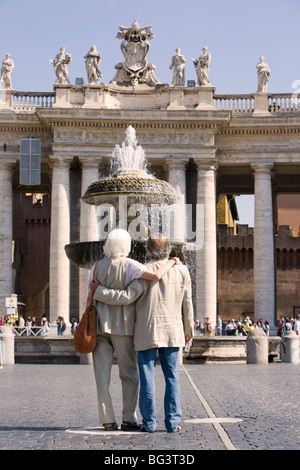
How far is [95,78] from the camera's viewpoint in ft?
145

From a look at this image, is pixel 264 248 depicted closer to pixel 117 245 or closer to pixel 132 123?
pixel 132 123

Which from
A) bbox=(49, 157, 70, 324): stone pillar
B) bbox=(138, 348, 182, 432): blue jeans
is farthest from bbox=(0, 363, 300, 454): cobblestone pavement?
bbox=(49, 157, 70, 324): stone pillar

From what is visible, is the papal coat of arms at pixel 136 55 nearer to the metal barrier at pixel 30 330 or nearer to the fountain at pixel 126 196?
the metal barrier at pixel 30 330

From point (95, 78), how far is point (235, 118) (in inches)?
261

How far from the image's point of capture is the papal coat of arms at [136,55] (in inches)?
1804

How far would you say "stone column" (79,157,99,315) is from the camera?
4238 cm

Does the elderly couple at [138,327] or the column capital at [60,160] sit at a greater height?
the column capital at [60,160]

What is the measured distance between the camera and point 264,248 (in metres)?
43.9

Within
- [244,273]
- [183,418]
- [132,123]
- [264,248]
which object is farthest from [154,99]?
[183,418]

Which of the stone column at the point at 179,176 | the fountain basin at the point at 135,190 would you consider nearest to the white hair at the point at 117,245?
the fountain basin at the point at 135,190

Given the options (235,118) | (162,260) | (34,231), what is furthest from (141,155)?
(162,260)

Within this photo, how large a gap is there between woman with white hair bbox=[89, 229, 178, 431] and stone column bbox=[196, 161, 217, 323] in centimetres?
3279

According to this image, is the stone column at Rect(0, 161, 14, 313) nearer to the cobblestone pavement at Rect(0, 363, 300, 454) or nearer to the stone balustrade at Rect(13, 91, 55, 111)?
the stone balustrade at Rect(13, 91, 55, 111)

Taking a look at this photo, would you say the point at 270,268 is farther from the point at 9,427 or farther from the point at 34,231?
the point at 9,427
